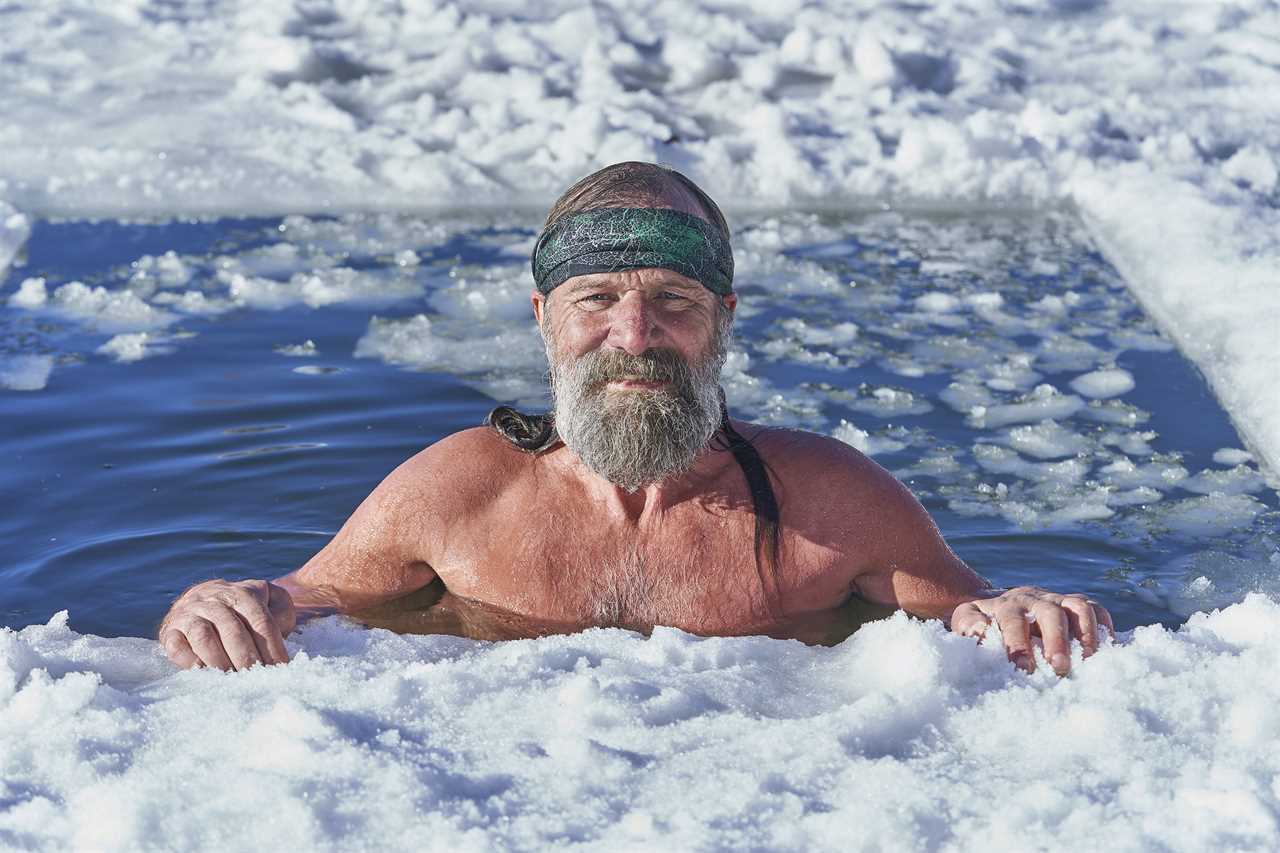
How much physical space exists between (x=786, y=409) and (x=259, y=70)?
5.45 metres

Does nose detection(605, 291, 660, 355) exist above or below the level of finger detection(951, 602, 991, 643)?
above

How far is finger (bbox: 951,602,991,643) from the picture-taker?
327cm

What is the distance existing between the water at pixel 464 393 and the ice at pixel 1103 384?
0.05 m

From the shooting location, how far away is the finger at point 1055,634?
311 centimetres

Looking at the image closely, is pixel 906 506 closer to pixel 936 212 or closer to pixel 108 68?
pixel 936 212

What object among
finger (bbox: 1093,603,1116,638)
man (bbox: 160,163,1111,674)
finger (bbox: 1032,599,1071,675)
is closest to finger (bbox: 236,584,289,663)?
man (bbox: 160,163,1111,674)

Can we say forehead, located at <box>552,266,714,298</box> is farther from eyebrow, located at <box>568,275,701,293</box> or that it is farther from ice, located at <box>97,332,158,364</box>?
ice, located at <box>97,332,158,364</box>

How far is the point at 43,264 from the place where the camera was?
7.06 m

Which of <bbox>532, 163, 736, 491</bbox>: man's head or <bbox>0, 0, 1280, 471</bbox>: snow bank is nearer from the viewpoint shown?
<bbox>532, 163, 736, 491</bbox>: man's head

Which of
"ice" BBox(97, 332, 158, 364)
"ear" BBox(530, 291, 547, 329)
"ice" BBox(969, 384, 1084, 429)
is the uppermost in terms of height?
"ice" BBox(97, 332, 158, 364)

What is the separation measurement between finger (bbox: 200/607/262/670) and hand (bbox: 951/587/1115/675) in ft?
4.64

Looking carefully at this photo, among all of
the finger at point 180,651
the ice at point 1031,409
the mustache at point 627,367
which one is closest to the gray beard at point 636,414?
the mustache at point 627,367

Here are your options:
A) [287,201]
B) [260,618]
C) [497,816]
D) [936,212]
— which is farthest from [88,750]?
[936,212]

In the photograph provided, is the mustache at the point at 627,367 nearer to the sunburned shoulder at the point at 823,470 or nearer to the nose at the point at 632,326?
the nose at the point at 632,326
